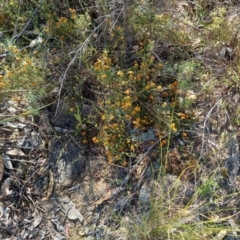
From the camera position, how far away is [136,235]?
2.23 meters

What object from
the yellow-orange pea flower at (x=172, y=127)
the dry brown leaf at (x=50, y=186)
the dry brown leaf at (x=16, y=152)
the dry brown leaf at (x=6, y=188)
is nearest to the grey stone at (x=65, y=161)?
the dry brown leaf at (x=50, y=186)

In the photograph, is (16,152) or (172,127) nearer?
(172,127)

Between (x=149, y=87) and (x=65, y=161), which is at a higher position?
(x=149, y=87)

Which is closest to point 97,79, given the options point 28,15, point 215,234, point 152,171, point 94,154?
point 94,154

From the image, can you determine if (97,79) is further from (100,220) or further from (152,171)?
(100,220)

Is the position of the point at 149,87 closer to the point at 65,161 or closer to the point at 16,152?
the point at 65,161

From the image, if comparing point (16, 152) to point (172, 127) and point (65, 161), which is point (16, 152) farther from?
Result: point (172, 127)

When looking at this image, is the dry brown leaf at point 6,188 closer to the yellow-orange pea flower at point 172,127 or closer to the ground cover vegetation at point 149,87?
the ground cover vegetation at point 149,87

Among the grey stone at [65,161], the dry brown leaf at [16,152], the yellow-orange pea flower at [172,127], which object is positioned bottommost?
the grey stone at [65,161]

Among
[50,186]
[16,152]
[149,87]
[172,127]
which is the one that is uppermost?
[149,87]

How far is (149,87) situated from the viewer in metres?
2.46

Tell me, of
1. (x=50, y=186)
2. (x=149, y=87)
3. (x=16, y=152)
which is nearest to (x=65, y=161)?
(x=50, y=186)

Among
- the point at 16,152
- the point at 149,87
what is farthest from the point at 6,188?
the point at 149,87

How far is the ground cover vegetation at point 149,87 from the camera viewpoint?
2.35m
